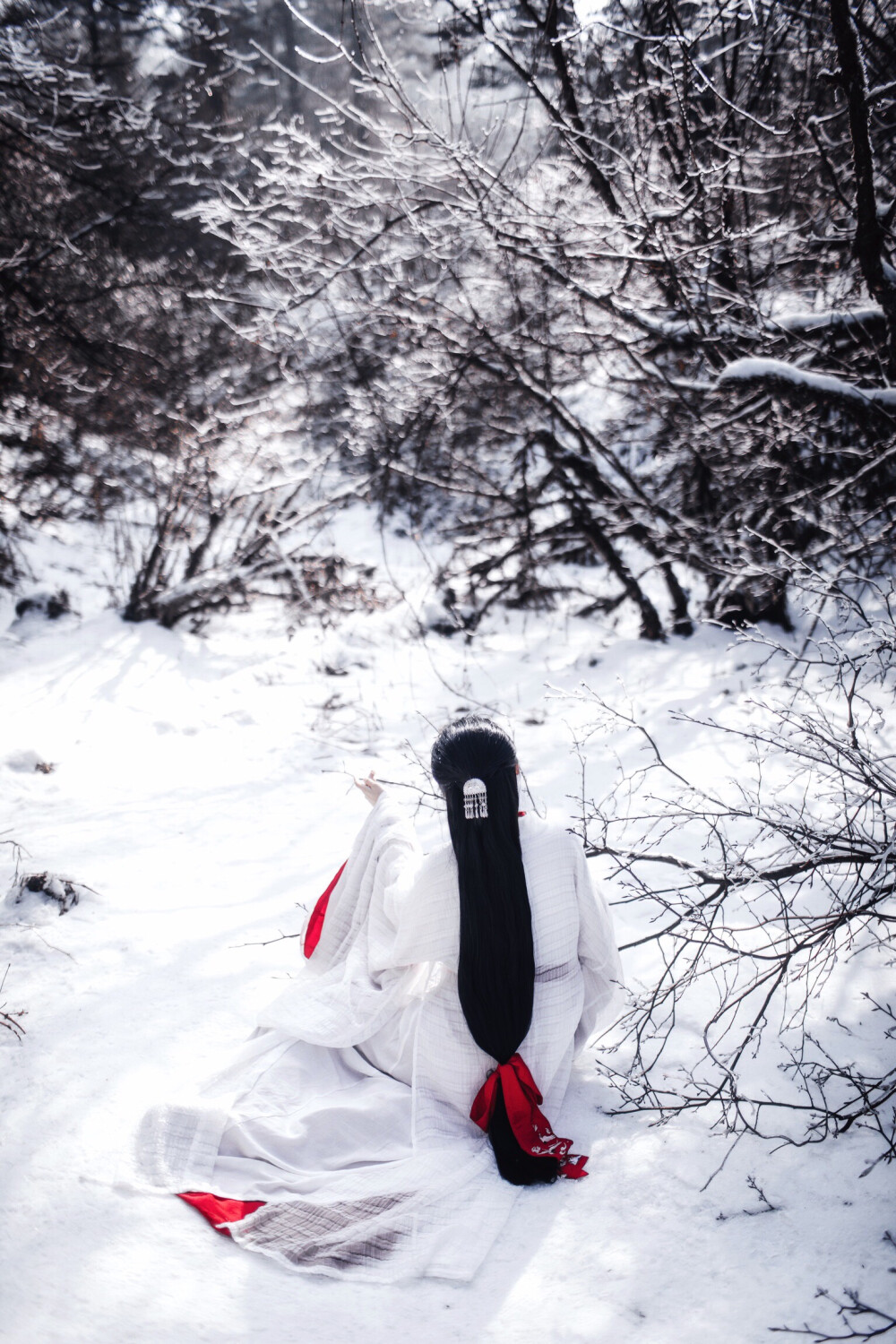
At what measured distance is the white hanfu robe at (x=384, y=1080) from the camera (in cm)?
167

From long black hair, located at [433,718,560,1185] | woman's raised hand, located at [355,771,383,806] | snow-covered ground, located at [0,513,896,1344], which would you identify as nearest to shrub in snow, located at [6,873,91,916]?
snow-covered ground, located at [0,513,896,1344]

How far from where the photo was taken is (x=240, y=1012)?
2.51 m

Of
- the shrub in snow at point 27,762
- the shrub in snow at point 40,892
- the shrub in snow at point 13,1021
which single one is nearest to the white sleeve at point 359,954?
the shrub in snow at point 13,1021

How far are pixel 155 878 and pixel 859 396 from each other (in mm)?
3308

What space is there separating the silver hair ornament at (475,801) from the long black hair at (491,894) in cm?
1

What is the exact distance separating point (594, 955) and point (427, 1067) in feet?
1.64

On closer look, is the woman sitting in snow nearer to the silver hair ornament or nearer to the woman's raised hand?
the silver hair ornament

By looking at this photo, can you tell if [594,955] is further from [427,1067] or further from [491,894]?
[427,1067]

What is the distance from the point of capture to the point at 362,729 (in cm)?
488

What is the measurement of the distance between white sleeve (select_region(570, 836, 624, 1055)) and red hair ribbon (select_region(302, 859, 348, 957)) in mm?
737

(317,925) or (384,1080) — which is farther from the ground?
(317,925)

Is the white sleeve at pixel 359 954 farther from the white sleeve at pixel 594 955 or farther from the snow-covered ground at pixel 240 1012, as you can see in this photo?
the white sleeve at pixel 594 955

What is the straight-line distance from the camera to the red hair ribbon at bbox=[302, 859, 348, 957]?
240cm

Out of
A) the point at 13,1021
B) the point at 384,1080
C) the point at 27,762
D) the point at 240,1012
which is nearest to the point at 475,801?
the point at 384,1080
